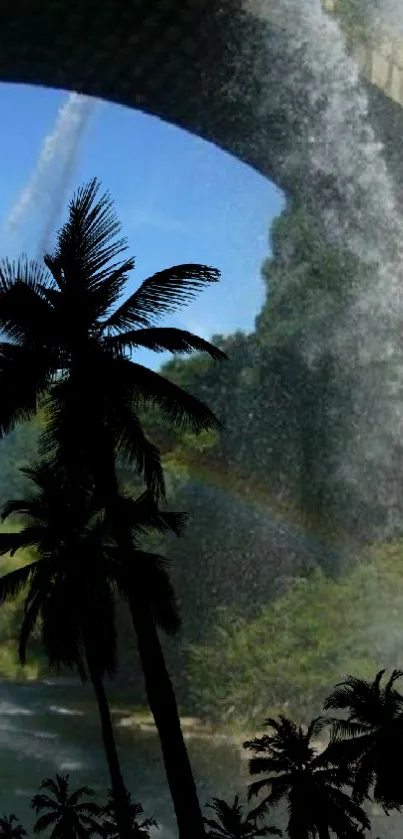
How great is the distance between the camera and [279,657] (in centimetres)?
2314

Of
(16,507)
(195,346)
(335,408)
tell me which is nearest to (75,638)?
(16,507)

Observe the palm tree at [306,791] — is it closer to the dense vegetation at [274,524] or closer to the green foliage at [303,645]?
the green foliage at [303,645]

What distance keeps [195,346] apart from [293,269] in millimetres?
22330

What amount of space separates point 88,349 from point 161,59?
49.7 feet

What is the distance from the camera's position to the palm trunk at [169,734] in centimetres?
702

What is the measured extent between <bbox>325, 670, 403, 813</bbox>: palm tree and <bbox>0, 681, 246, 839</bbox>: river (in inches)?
424

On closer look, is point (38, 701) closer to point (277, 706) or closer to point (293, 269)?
point (277, 706)

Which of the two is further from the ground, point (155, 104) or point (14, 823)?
point (155, 104)

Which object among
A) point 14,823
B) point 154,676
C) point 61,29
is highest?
point 61,29

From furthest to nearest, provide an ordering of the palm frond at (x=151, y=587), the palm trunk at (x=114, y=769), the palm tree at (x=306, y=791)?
the palm trunk at (x=114, y=769) < the palm tree at (x=306, y=791) < the palm frond at (x=151, y=587)

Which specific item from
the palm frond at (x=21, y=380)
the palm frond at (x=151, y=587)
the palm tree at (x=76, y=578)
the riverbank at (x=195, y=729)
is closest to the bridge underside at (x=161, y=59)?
the palm tree at (x=76, y=578)

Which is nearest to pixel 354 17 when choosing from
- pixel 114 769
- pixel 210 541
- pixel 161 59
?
pixel 161 59

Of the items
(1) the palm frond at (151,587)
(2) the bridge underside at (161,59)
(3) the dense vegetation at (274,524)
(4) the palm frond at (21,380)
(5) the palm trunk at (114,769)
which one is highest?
(2) the bridge underside at (161,59)

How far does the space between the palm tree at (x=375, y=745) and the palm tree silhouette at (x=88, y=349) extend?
4541 millimetres
